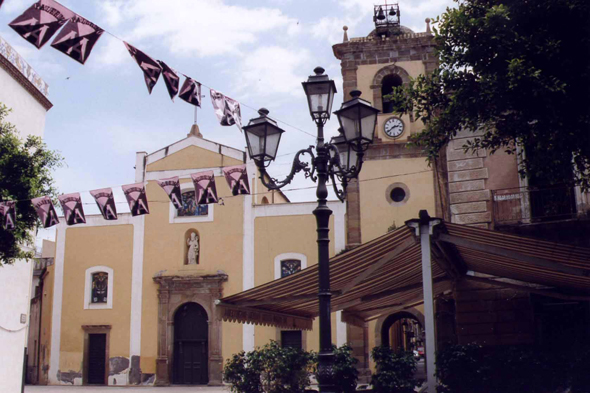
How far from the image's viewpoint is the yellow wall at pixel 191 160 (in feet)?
80.8

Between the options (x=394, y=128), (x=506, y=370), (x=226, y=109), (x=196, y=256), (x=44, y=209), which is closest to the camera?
(x=506, y=370)

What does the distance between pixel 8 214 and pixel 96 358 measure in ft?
42.5

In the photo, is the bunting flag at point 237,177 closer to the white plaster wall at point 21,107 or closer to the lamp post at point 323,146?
the lamp post at point 323,146

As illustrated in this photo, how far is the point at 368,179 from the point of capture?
21109mm

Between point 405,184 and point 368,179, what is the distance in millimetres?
1215

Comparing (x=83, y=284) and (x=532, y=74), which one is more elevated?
(x=532, y=74)

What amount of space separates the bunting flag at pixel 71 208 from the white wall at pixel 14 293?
5.05 m

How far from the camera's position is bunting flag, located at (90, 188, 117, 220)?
42.6 feet

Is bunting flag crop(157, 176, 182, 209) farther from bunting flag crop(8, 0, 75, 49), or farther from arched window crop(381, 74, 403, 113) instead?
arched window crop(381, 74, 403, 113)

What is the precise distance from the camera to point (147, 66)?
7.71 m

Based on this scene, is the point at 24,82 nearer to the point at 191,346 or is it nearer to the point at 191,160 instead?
the point at 191,160

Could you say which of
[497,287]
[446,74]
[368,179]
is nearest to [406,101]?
[446,74]

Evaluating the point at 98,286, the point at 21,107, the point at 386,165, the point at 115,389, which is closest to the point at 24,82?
the point at 21,107

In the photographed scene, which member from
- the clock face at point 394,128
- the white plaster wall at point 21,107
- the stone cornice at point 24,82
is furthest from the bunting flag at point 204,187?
the clock face at point 394,128
